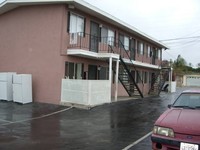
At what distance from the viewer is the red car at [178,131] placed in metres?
6.05

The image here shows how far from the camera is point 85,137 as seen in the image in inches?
380

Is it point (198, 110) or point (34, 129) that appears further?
point (34, 129)

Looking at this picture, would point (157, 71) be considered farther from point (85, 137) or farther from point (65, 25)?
point (85, 137)

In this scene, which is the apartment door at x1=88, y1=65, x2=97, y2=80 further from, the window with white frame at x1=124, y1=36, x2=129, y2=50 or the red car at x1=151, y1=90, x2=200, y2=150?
the red car at x1=151, y1=90, x2=200, y2=150

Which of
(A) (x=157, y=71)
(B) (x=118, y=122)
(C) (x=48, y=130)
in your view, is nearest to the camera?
(C) (x=48, y=130)

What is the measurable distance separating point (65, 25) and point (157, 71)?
1874 cm

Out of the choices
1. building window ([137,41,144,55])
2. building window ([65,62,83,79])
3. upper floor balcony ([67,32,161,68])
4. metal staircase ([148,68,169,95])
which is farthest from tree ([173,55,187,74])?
building window ([65,62,83,79])

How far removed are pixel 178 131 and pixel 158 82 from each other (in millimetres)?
27249

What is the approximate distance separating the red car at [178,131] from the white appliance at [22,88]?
1206 centimetres

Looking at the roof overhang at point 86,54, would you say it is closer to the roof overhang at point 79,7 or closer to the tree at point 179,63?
the roof overhang at point 79,7

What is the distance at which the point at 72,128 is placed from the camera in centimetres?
1122

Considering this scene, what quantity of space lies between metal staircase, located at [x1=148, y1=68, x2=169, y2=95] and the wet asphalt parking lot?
589 inches

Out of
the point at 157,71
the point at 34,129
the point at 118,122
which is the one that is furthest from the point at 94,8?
the point at 157,71

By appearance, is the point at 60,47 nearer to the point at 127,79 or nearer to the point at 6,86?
the point at 6,86
